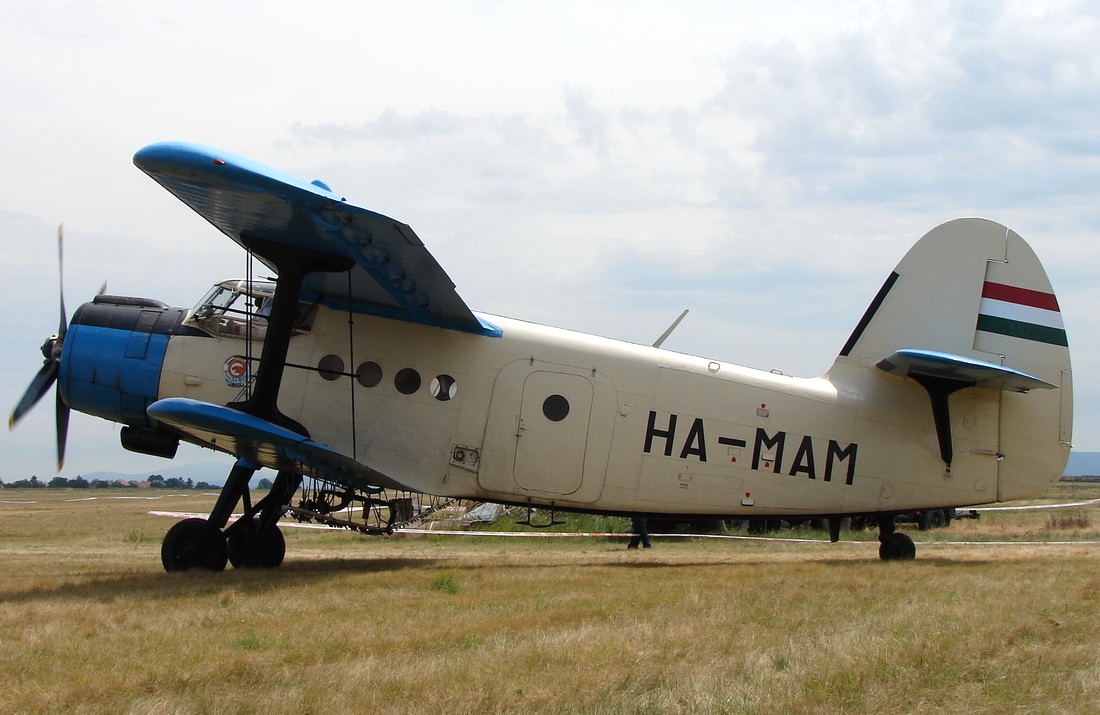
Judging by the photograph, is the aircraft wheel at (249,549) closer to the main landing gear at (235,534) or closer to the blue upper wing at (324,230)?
the main landing gear at (235,534)

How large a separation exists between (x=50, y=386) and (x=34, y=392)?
261mm

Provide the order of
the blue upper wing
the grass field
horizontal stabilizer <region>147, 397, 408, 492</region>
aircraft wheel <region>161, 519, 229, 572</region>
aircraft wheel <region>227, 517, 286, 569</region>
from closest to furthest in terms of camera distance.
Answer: the grass field, the blue upper wing, horizontal stabilizer <region>147, 397, 408, 492</region>, aircraft wheel <region>161, 519, 229, 572</region>, aircraft wheel <region>227, 517, 286, 569</region>

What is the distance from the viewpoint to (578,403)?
12156 millimetres

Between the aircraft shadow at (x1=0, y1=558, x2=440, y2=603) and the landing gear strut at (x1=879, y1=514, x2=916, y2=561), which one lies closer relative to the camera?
the aircraft shadow at (x1=0, y1=558, x2=440, y2=603)

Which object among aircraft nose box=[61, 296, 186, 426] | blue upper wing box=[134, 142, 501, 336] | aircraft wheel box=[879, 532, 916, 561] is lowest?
aircraft wheel box=[879, 532, 916, 561]

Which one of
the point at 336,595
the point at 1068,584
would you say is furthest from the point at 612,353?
the point at 1068,584

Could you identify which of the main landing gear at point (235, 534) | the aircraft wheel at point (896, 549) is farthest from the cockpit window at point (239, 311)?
the aircraft wheel at point (896, 549)

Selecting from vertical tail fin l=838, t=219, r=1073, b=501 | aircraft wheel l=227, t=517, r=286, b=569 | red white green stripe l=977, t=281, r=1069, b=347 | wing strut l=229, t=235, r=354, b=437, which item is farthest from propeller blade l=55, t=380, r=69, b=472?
red white green stripe l=977, t=281, r=1069, b=347

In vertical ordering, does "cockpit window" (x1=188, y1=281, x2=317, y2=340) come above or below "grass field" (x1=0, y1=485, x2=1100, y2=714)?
above

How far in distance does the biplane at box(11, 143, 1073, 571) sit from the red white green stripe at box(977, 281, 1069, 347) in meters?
0.02

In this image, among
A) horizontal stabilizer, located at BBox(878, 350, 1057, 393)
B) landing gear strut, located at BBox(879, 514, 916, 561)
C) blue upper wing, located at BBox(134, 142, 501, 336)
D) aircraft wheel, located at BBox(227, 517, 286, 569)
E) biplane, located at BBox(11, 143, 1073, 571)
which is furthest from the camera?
landing gear strut, located at BBox(879, 514, 916, 561)

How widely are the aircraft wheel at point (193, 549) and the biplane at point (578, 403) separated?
0.09 m

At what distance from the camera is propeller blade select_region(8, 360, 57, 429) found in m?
12.9

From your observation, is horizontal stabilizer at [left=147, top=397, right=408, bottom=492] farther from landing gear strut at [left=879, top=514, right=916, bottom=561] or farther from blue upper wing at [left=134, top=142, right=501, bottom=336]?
landing gear strut at [left=879, top=514, right=916, bottom=561]
